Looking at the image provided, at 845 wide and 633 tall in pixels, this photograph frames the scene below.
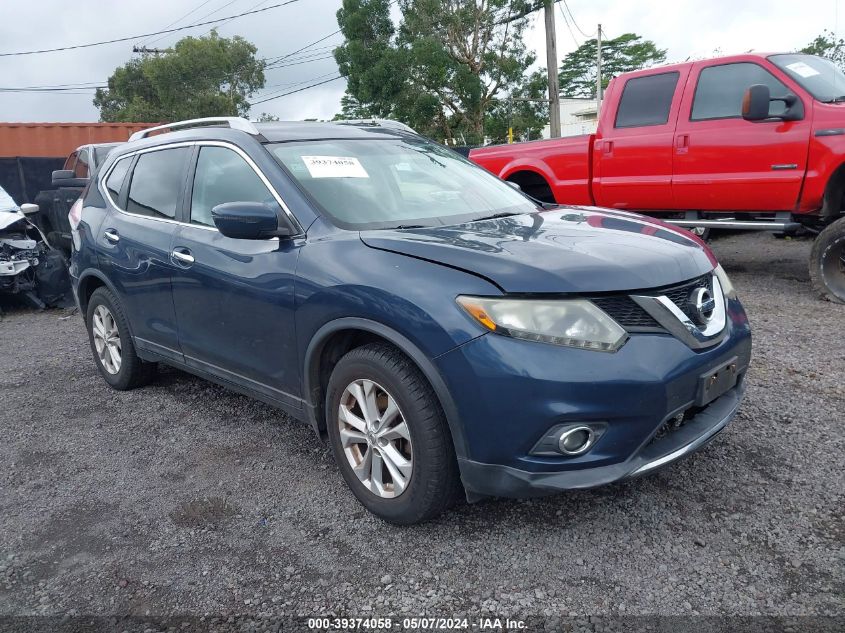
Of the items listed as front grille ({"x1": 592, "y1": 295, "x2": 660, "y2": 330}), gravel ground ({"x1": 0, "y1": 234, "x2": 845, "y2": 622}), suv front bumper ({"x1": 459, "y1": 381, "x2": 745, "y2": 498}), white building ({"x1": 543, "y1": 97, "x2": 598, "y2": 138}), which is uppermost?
white building ({"x1": 543, "y1": 97, "x2": 598, "y2": 138})

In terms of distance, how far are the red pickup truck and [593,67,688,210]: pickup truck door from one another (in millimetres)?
10

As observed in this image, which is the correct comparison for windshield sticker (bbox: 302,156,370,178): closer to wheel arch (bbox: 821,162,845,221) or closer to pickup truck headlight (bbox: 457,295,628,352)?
pickup truck headlight (bbox: 457,295,628,352)

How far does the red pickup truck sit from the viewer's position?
595 centimetres

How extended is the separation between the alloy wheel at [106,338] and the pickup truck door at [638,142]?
191 inches

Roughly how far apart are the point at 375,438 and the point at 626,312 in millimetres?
1118

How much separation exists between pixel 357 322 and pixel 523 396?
773 millimetres

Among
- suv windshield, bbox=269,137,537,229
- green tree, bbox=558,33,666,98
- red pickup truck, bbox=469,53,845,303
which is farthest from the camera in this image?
green tree, bbox=558,33,666,98

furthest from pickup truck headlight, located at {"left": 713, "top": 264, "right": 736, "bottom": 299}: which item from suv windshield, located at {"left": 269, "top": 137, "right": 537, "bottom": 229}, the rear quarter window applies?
the rear quarter window

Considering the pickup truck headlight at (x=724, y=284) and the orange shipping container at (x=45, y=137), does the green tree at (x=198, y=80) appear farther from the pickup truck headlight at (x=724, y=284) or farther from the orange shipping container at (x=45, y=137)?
the pickup truck headlight at (x=724, y=284)

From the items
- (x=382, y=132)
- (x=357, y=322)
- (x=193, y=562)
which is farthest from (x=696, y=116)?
(x=193, y=562)

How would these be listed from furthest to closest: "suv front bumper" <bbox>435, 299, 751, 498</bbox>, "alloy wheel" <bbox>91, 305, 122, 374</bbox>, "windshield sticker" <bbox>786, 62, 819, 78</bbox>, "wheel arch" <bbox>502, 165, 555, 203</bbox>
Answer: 1. "wheel arch" <bbox>502, 165, 555, 203</bbox>
2. "windshield sticker" <bbox>786, 62, 819, 78</bbox>
3. "alloy wheel" <bbox>91, 305, 122, 374</bbox>
4. "suv front bumper" <bbox>435, 299, 751, 498</bbox>

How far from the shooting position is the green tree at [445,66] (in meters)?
26.5

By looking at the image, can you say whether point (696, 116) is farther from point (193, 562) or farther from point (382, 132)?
point (193, 562)

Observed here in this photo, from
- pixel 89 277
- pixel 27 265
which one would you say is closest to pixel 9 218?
pixel 27 265
